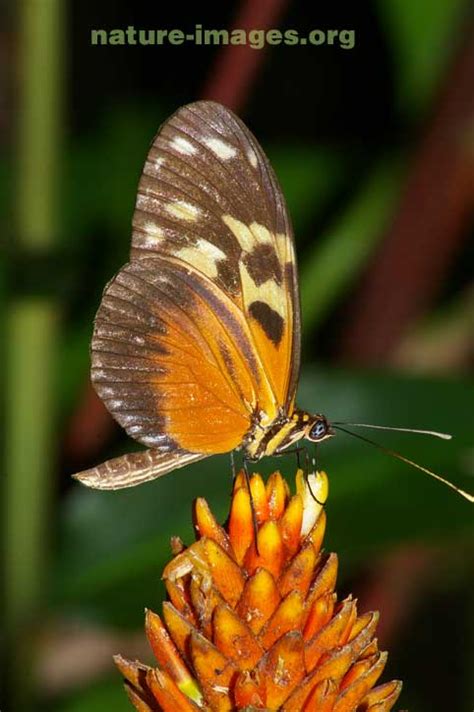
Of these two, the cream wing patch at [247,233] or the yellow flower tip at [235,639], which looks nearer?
the yellow flower tip at [235,639]

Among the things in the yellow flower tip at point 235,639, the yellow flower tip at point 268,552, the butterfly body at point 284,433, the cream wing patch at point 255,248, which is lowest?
the yellow flower tip at point 235,639

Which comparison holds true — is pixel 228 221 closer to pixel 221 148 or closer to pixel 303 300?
pixel 221 148

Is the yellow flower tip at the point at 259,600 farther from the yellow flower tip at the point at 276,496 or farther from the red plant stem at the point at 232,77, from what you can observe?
the red plant stem at the point at 232,77

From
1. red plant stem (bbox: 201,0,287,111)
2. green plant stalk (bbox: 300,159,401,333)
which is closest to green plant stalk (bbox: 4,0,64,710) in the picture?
red plant stem (bbox: 201,0,287,111)

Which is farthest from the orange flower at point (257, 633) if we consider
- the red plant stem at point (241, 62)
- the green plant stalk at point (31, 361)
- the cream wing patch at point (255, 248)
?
the red plant stem at point (241, 62)

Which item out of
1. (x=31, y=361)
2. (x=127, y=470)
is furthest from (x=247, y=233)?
(x=31, y=361)

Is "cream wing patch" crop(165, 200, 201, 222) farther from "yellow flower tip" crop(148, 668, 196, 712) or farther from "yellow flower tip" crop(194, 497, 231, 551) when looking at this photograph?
"yellow flower tip" crop(148, 668, 196, 712)

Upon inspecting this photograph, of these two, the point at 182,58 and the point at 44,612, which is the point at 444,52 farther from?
the point at 44,612

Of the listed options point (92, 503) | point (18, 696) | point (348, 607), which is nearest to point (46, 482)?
point (92, 503)
